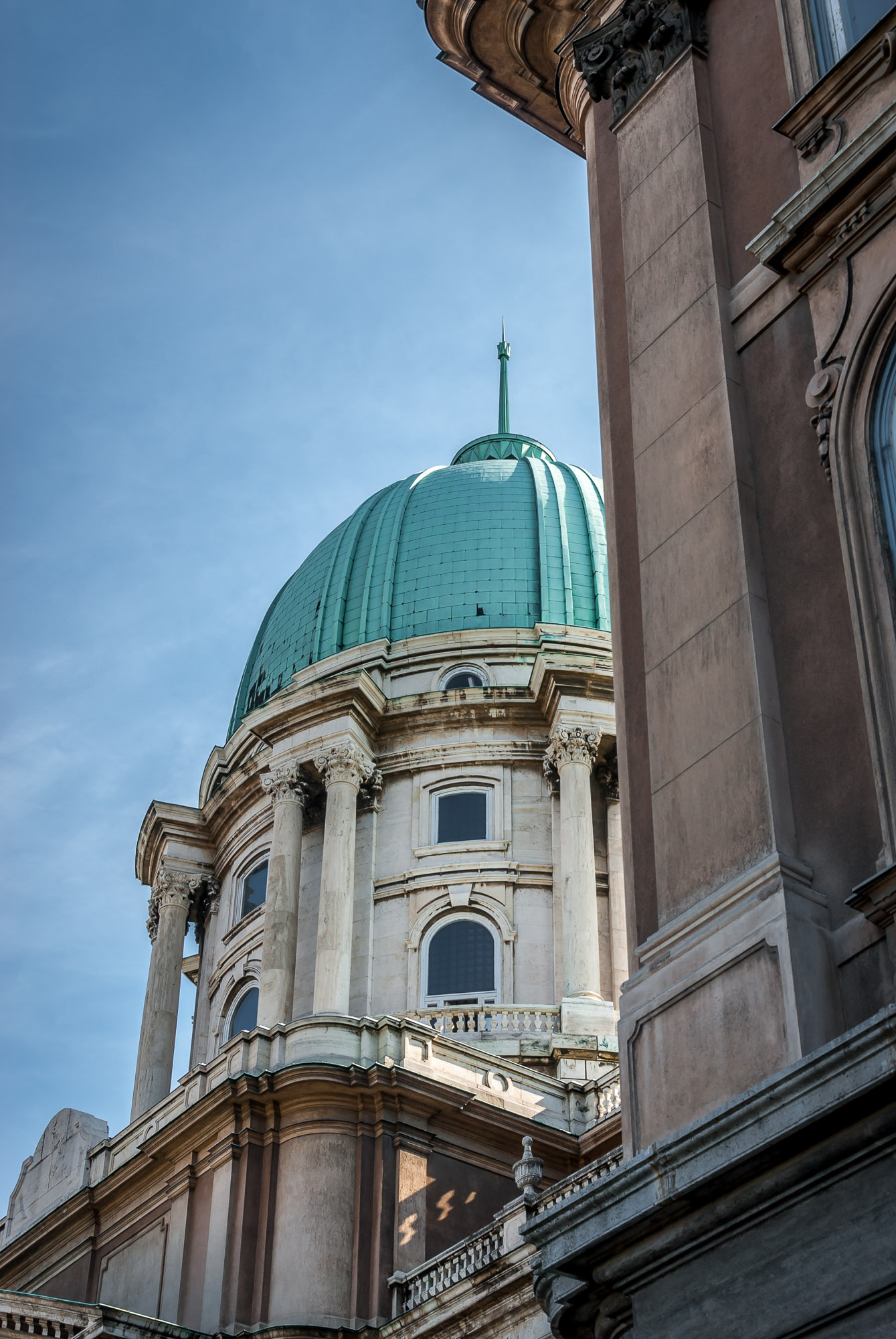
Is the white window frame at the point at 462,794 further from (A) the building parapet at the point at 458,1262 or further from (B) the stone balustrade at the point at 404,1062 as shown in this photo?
(A) the building parapet at the point at 458,1262

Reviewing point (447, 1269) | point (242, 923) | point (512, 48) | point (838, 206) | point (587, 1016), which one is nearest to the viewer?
point (838, 206)

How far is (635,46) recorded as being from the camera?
14.0 meters

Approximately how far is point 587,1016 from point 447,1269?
12667mm

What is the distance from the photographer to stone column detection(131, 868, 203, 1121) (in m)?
46.7

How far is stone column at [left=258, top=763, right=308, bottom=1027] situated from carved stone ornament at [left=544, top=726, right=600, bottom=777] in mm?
6513

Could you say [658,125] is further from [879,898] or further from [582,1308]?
[582,1308]

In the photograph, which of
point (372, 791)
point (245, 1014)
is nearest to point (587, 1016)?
point (372, 791)

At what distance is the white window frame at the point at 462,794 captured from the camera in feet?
152

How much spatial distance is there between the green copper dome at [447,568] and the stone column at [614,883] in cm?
589

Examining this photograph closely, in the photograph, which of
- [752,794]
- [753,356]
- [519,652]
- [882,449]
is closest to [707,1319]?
[752,794]

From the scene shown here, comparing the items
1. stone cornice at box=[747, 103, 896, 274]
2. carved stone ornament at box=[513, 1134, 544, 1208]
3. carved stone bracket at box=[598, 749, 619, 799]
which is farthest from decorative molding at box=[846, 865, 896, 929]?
carved stone bracket at box=[598, 749, 619, 799]

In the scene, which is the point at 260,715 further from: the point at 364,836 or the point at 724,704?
the point at 724,704

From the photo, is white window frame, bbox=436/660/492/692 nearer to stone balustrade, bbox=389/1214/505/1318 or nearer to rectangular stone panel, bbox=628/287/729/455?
stone balustrade, bbox=389/1214/505/1318

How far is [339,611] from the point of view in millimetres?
53312
